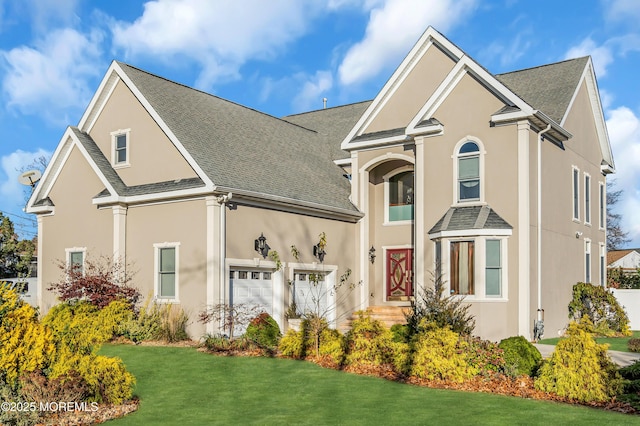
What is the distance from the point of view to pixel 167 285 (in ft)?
65.7

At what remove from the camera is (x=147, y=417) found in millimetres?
10023

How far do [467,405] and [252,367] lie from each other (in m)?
5.24

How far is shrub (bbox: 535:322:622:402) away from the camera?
11234 millimetres

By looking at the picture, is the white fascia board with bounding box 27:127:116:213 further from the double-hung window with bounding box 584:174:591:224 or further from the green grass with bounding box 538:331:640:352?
the double-hung window with bounding box 584:174:591:224

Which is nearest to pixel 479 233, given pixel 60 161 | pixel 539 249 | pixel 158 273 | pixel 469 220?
pixel 469 220

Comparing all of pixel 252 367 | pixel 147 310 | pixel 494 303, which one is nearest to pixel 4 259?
pixel 147 310

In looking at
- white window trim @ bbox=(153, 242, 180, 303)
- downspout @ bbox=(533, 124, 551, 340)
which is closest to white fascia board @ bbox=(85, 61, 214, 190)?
white window trim @ bbox=(153, 242, 180, 303)

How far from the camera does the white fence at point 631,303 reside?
26.0 metres

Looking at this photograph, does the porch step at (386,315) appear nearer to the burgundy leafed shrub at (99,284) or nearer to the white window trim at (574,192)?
the white window trim at (574,192)

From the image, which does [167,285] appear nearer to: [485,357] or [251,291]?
[251,291]

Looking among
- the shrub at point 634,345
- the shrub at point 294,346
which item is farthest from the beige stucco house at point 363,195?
the shrub at point 294,346

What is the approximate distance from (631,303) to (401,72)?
42.6ft

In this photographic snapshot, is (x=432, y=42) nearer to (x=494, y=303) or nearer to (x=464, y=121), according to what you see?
(x=464, y=121)

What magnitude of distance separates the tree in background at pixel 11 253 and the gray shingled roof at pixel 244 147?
35.3ft
